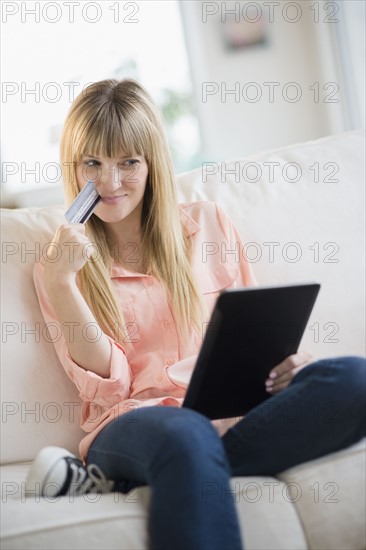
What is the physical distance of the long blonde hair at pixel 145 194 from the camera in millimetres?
1505

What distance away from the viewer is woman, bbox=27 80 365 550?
42.1 inches

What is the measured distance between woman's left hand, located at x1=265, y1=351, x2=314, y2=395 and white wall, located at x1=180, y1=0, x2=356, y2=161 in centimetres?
269

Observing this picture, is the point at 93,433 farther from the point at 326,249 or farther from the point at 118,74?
the point at 118,74

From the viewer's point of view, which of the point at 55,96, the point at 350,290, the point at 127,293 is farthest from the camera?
the point at 55,96

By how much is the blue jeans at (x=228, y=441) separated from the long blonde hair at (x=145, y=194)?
290 mm

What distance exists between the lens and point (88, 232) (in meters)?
1.58

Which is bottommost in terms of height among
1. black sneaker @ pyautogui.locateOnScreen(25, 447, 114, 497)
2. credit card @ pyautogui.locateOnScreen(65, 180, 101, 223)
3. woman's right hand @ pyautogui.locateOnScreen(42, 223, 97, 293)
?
black sneaker @ pyautogui.locateOnScreen(25, 447, 114, 497)

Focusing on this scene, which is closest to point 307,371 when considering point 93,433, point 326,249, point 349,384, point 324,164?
point 349,384

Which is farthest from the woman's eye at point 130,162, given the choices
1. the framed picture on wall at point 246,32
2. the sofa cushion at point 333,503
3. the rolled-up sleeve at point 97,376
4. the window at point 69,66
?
the framed picture on wall at point 246,32

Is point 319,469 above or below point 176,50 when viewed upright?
below

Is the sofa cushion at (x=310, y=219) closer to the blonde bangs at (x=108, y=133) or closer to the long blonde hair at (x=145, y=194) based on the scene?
the long blonde hair at (x=145, y=194)

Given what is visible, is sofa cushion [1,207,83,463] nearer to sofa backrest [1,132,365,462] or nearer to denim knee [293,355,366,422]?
sofa backrest [1,132,365,462]

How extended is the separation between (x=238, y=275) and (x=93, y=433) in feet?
1.50

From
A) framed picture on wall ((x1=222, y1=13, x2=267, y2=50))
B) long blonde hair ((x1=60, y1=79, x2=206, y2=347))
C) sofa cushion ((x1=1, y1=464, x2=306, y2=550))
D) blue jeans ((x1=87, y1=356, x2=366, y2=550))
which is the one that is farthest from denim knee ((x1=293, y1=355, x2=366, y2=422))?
framed picture on wall ((x1=222, y1=13, x2=267, y2=50))
